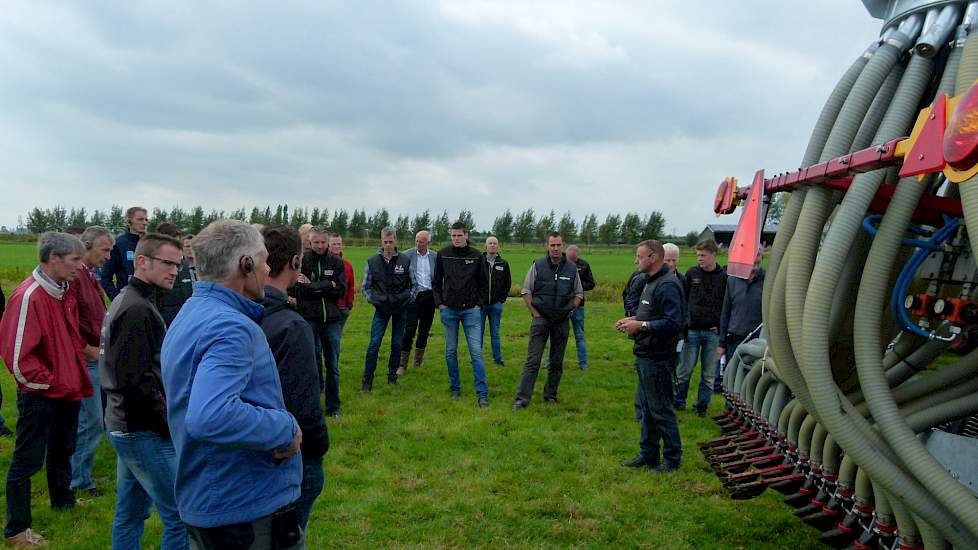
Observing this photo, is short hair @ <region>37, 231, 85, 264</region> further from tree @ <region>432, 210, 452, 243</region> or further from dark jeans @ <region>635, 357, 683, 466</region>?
tree @ <region>432, 210, 452, 243</region>

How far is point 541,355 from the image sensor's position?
23.0 ft

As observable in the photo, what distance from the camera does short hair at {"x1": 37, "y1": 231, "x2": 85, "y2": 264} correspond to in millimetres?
3840

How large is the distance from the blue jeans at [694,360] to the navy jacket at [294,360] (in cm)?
561

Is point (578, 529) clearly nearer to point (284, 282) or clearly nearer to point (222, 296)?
point (284, 282)

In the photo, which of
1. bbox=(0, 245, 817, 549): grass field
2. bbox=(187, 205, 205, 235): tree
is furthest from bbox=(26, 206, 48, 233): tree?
bbox=(0, 245, 817, 549): grass field

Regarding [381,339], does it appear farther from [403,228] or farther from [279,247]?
[403,228]

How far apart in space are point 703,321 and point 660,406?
231 cm

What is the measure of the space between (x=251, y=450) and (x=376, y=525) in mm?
2449

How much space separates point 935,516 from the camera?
8.00ft

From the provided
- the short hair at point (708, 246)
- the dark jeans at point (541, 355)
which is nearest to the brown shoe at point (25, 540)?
the dark jeans at point (541, 355)

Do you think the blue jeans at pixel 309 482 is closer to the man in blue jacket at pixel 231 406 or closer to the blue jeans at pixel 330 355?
the man in blue jacket at pixel 231 406

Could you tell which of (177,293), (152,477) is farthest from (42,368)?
(177,293)

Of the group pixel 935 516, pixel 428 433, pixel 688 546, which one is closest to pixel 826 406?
pixel 935 516

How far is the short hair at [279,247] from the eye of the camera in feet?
8.31
